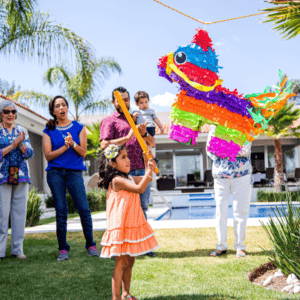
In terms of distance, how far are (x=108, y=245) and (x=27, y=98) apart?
1277cm

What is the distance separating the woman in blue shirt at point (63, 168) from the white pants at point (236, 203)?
131cm

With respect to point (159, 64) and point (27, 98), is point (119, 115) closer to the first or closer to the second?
point (159, 64)

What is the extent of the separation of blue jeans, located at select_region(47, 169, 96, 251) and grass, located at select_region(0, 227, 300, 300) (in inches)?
11.2

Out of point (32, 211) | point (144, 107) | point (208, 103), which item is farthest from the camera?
point (32, 211)

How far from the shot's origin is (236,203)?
340cm

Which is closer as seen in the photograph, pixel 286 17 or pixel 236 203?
pixel 236 203

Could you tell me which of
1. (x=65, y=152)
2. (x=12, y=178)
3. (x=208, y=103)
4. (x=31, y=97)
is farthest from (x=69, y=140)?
(x=31, y=97)

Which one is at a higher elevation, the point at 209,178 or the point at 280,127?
the point at 280,127

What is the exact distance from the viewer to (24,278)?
2.82 metres

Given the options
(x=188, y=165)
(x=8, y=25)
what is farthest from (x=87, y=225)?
(x=188, y=165)

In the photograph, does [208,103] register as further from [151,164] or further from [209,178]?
[209,178]

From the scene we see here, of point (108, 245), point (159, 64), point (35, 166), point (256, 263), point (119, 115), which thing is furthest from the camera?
point (35, 166)

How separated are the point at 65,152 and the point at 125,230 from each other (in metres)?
1.45

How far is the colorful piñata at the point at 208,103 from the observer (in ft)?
7.93
